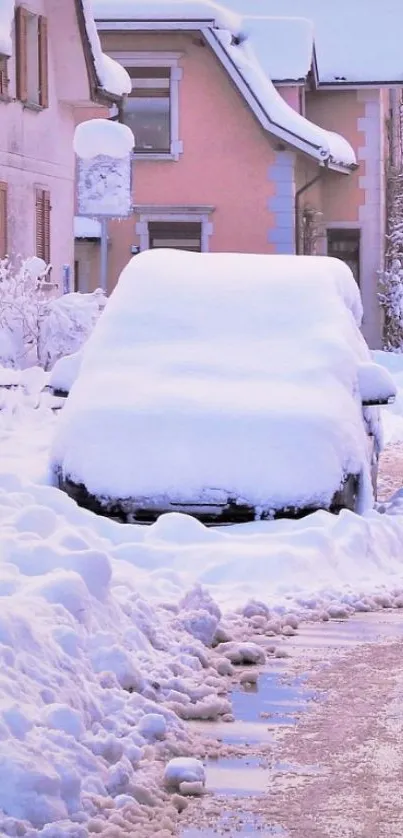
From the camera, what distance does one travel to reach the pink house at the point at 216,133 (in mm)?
27766

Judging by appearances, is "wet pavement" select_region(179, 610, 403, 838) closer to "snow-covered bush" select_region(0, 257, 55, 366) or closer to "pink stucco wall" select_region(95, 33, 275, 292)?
"snow-covered bush" select_region(0, 257, 55, 366)

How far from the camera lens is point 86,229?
97.6 feet

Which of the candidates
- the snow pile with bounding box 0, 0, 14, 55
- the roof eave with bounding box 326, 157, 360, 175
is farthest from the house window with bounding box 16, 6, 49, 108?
the roof eave with bounding box 326, 157, 360, 175

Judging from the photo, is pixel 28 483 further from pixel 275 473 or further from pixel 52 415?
pixel 52 415

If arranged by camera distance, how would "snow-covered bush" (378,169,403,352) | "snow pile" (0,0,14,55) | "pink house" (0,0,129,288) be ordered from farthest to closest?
"snow-covered bush" (378,169,403,352) → "pink house" (0,0,129,288) → "snow pile" (0,0,14,55)

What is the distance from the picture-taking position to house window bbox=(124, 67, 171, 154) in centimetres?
2927

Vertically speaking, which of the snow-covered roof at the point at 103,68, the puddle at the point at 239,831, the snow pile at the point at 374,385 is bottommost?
the puddle at the point at 239,831

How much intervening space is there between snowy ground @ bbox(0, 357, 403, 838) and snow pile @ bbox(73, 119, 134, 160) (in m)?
12.2

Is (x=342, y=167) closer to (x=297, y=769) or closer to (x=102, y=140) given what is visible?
(x=102, y=140)

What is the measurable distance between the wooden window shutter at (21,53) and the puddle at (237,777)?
19640 millimetres

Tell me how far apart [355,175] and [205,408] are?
905 inches

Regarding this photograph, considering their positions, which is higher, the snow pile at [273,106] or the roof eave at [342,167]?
the snow pile at [273,106]

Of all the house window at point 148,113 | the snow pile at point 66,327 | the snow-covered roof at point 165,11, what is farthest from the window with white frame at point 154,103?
the snow pile at point 66,327

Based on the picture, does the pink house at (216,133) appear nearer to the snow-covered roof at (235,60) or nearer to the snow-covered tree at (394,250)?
the snow-covered roof at (235,60)
